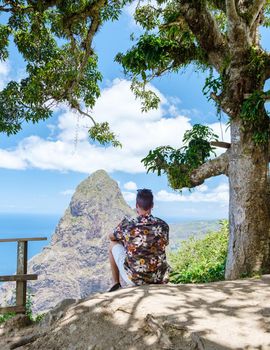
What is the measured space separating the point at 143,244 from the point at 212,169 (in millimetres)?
3911

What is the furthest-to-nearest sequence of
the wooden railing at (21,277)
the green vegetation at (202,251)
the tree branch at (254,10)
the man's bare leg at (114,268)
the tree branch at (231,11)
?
the green vegetation at (202,251), the tree branch at (254,10), the tree branch at (231,11), the wooden railing at (21,277), the man's bare leg at (114,268)

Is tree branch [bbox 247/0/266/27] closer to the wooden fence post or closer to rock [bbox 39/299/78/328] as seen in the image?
the wooden fence post

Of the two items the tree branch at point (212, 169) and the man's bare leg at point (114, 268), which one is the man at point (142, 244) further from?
the tree branch at point (212, 169)

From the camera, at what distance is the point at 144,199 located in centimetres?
506

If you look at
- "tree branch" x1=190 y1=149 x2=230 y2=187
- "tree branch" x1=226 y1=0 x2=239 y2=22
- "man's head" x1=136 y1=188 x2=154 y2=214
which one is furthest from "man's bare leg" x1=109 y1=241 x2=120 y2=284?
"tree branch" x1=226 y1=0 x2=239 y2=22

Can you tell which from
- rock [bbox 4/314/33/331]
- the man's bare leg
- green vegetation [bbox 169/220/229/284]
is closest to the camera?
the man's bare leg

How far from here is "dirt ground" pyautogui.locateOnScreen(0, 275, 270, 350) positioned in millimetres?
3852

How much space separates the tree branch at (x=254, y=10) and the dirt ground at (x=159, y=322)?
543 centimetres

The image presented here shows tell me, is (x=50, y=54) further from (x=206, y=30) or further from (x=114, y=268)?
(x=114, y=268)

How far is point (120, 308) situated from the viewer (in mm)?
4527

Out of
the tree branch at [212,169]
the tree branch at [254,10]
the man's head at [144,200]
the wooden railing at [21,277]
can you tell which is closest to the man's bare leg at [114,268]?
the man's head at [144,200]

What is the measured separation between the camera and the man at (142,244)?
5.10 metres

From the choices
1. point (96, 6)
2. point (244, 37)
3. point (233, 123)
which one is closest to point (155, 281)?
point (233, 123)

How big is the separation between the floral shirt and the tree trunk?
3.26 meters
